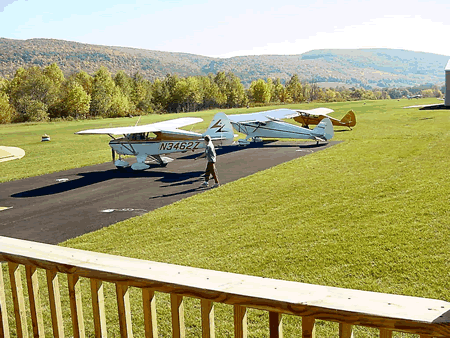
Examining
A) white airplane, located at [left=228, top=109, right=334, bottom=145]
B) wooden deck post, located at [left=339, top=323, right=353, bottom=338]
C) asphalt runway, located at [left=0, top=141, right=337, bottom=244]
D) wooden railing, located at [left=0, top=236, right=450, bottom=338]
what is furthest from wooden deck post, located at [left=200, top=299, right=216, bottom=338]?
white airplane, located at [left=228, top=109, right=334, bottom=145]

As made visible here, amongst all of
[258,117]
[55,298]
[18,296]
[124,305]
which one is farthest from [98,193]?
[258,117]

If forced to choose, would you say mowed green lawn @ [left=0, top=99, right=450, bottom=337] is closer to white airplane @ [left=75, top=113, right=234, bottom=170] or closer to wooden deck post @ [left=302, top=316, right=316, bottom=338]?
wooden deck post @ [left=302, top=316, right=316, bottom=338]

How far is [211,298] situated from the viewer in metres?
2.08

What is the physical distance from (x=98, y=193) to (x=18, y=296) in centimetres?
1241

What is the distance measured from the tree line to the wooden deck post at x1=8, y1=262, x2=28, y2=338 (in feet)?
279

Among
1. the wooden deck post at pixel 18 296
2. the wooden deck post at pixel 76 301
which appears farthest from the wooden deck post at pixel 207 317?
the wooden deck post at pixel 18 296

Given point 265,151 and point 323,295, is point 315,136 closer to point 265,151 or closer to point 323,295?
point 265,151

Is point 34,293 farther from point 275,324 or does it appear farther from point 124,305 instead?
point 275,324

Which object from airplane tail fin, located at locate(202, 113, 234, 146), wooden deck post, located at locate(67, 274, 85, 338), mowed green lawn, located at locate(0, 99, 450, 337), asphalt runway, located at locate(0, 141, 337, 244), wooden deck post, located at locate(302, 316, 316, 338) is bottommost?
asphalt runway, located at locate(0, 141, 337, 244)

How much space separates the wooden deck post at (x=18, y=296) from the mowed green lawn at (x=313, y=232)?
264 centimetres

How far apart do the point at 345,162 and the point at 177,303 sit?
17.0 meters

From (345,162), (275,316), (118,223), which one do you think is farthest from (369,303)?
(345,162)

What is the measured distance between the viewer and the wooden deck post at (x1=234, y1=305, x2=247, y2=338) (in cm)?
206

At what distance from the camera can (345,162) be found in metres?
18.2
